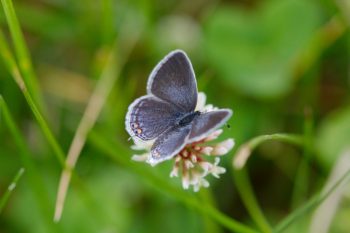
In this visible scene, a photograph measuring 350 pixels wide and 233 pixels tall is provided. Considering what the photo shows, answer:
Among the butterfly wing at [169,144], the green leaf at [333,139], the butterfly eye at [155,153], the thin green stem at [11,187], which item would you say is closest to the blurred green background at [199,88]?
the green leaf at [333,139]

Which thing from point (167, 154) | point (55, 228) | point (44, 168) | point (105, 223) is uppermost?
point (167, 154)

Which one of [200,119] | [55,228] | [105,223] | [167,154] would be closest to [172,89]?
[200,119]

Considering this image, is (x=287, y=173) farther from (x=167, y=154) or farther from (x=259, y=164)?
(x=167, y=154)

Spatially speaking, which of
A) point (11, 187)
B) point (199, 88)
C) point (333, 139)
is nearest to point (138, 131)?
point (11, 187)

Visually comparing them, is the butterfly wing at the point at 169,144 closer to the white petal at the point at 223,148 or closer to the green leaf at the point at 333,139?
the white petal at the point at 223,148

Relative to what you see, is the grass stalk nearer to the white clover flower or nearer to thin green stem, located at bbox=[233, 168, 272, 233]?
the white clover flower

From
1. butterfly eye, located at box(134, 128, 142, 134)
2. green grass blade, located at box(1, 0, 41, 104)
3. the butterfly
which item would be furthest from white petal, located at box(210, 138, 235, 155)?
green grass blade, located at box(1, 0, 41, 104)
